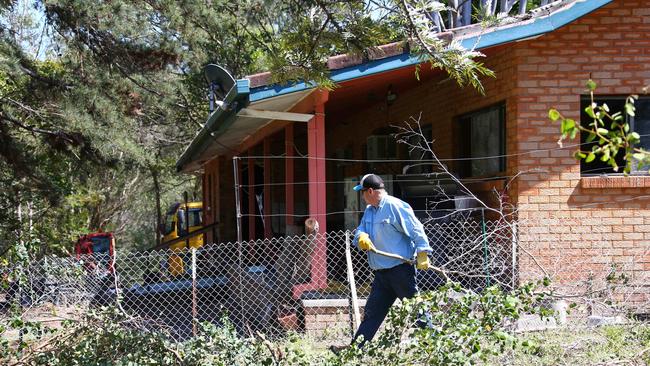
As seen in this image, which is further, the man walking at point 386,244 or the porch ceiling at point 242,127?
the porch ceiling at point 242,127

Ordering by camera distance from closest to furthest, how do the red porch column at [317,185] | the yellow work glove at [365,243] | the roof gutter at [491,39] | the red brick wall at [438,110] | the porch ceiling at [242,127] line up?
the yellow work glove at [365,243] → the roof gutter at [491,39] → the red porch column at [317,185] → the porch ceiling at [242,127] → the red brick wall at [438,110]

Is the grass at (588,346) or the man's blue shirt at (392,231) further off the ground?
the man's blue shirt at (392,231)

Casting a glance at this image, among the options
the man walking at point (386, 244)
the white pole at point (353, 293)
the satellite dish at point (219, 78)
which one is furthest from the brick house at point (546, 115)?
the man walking at point (386, 244)

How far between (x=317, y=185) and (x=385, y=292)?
8.94 ft

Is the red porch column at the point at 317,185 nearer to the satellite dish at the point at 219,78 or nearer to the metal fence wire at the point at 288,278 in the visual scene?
the metal fence wire at the point at 288,278

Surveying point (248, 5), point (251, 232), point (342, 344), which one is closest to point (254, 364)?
point (342, 344)

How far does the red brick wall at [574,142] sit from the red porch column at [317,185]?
2.32 m

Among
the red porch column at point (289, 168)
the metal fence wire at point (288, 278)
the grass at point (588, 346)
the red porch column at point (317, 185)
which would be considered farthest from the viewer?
the red porch column at point (289, 168)

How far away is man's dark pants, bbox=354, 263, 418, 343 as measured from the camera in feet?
23.9

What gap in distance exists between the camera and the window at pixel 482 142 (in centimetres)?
1045

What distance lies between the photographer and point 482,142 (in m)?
11.1

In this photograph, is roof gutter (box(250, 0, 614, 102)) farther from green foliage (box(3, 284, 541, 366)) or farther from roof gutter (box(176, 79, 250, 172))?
green foliage (box(3, 284, 541, 366))

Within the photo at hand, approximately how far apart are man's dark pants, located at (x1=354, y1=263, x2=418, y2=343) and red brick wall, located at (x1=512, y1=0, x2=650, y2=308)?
279 centimetres

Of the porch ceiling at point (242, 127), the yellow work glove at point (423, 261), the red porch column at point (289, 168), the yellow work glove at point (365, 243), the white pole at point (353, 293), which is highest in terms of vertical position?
the porch ceiling at point (242, 127)
